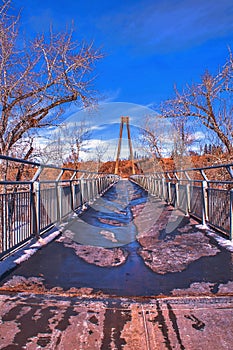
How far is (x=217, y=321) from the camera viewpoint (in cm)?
179

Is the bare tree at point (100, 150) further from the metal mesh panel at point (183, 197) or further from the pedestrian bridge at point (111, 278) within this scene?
the pedestrian bridge at point (111, 278)

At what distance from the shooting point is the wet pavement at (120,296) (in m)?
1.65

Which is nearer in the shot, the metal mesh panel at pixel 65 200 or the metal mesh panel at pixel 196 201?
the metal mesh panel at pixel 196 201

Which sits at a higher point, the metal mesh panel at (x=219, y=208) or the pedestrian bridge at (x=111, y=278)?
the metal mesh panel at (x=219, y=208)

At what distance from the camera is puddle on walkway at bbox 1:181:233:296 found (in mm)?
2391

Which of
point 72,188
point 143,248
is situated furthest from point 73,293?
point 72,188

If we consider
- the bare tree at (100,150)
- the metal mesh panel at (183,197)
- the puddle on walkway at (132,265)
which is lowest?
the puddle on walkway at (132,265)

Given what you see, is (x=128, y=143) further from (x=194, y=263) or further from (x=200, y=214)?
(x=194, y=263)

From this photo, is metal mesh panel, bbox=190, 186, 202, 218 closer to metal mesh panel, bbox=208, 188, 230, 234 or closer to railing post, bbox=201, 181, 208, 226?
railing post, bbox=201, 181, 208, 226

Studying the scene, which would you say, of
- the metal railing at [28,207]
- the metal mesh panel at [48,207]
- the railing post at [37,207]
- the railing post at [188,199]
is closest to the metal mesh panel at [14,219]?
the metal railing at [28,207]

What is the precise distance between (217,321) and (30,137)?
7.44 m

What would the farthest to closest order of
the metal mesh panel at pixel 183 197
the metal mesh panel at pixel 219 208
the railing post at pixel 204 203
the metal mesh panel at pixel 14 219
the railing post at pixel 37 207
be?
the metal mesh panel at pixel 183 197 < the railing post at pixel 204 203 < the metal mesh panel at pixel 219 208 < the railing post at pixel 37 207 < the metal mesh panel at pixel 14 219

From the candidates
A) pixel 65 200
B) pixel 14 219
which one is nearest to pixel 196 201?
pixel 65 200

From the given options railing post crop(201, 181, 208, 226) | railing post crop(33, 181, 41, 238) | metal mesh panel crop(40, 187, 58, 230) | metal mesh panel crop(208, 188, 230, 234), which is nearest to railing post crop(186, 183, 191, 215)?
railing post crop(201, 181, 208, 226)
